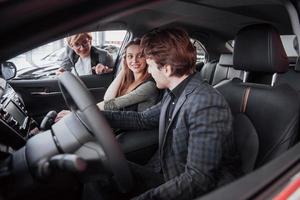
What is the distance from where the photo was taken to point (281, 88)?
1.92 metres

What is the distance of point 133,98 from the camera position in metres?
2.53

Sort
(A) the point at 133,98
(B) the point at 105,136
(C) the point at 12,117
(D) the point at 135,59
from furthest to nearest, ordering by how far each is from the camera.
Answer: (D) the point at 135,59 < (A) the point at 133,98 < (C) the point at 12,117 < (B) the point at 105,136

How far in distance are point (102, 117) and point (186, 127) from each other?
49cm

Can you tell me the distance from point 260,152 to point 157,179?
54cm

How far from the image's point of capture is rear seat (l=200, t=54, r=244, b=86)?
371 cm

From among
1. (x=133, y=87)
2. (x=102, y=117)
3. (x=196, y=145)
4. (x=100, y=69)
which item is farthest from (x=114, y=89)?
(x=102, y=117)

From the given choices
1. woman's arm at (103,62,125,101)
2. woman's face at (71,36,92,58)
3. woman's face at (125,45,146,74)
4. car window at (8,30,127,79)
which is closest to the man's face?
woman's face at (125,45,146,74)

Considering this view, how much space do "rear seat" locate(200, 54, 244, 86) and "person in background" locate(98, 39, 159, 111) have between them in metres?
1.21

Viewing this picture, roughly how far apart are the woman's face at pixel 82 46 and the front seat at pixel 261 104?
4.93 feet

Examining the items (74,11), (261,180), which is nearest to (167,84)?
(261,180)

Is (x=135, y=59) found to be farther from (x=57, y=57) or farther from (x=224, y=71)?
(x=224, y=71)

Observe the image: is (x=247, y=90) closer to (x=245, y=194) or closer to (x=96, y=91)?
(x=245, y=194)

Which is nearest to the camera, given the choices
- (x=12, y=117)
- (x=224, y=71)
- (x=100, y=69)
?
(x=12, y=117)

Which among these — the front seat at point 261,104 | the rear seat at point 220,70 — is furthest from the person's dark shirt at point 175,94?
the rear seat at point 220,70
